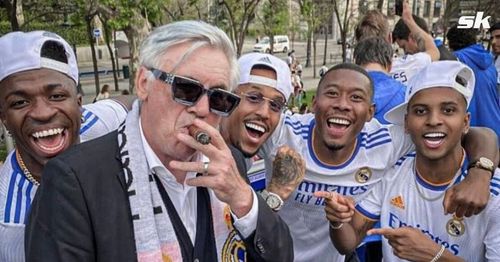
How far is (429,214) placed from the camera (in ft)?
9.05

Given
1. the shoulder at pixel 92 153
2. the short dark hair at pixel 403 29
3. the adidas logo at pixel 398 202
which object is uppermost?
the short dark hair at pixel 403 29

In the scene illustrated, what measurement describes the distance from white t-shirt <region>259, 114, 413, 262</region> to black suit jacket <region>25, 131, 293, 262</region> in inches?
67.9

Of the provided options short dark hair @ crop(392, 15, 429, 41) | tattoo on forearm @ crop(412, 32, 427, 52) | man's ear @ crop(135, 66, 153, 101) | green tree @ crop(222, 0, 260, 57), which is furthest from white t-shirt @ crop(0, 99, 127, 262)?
green tree @ crop(222, 0, 260, 57)

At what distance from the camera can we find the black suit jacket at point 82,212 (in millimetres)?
1672

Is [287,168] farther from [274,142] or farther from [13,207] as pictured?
[13,207]

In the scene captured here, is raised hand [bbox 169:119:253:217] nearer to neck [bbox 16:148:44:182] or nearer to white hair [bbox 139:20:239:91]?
white hair [bbox 139:20:239:91]

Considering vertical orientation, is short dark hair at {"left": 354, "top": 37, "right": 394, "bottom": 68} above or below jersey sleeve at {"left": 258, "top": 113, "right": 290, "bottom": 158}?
above

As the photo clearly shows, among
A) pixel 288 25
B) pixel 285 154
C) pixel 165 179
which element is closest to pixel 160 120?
pixel 165 179

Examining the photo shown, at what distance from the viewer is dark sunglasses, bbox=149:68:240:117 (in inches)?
73.7

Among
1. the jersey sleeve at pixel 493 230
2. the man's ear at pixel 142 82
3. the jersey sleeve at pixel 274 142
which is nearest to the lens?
the man's ear at pixel 142 82

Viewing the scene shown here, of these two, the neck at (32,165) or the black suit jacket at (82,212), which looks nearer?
the black suit jacket at (82,212)

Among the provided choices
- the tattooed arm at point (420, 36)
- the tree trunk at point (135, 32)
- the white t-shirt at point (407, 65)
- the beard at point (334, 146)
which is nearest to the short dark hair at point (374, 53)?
the white t-shirt at point (407, 65)

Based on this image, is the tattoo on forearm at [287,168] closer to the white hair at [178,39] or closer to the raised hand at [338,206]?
A: the raised hand at [338,206]

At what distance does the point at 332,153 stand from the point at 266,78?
68 centimetres
